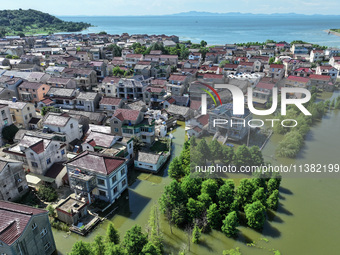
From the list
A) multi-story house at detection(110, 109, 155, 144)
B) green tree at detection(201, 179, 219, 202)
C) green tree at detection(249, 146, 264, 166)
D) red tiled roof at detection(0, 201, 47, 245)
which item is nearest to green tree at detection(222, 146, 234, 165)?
green tree at detection(249, 146, 264, 166)

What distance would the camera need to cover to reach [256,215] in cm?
1588

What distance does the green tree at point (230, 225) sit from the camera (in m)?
15.3

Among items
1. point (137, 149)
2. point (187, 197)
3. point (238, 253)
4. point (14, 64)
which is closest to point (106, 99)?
point (137, 149)

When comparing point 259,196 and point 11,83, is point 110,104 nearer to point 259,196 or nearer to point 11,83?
point 11,83

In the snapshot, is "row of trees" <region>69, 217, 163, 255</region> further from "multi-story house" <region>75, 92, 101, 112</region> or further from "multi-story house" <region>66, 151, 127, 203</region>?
"multi-story house" <region>75, 92, 101, 112</region>

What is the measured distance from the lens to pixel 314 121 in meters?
33.3

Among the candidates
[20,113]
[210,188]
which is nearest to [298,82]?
[210,188]

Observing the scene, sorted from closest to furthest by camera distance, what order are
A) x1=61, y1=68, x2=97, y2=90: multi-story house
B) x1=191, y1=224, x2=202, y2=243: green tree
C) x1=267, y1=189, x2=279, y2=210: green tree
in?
1. x1=191, y1=224, x2=202, y2=243: green tree
2. x1=267, y1=189, x2=279, y2=210: green tree
3. x1=61, y1=68, x2=97, y2=90: multi-story house

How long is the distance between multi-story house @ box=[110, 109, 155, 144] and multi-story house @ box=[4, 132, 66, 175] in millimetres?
6180

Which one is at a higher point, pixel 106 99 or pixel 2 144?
pixel 106 99

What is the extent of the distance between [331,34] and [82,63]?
154542mm

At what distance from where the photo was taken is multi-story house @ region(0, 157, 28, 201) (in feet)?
56.7

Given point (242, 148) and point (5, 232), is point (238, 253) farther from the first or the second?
point (5, 232)

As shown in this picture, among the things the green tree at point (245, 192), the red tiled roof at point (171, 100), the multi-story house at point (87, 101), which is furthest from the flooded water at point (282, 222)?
the multi-story house at point (87, 101)
